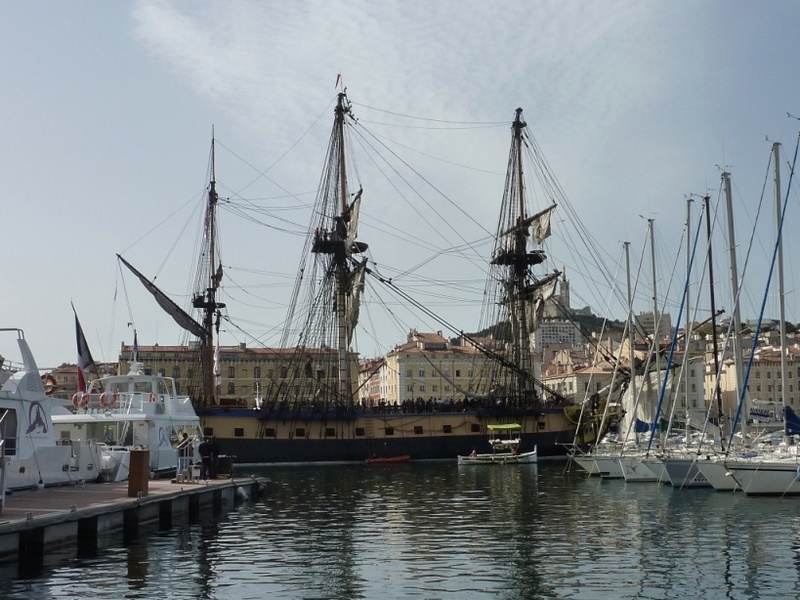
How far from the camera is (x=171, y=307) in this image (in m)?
71.5

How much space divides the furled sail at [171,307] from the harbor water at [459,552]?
3424 centimetres

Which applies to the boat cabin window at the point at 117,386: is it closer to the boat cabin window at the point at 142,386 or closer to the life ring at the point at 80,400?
the boat cabin window at the point at 142,386

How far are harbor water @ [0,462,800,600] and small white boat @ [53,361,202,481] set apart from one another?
5.65m

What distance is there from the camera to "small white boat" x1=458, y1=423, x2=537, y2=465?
64688 mm

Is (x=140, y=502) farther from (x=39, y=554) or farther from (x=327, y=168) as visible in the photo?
(x=327, y=168)

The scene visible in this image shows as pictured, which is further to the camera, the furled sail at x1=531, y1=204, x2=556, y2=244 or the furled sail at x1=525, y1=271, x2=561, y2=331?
the furled sail at x1=531, y1=204, x2=556, y2=244

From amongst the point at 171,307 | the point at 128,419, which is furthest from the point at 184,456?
the point at 171,307

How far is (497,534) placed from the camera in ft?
88.3

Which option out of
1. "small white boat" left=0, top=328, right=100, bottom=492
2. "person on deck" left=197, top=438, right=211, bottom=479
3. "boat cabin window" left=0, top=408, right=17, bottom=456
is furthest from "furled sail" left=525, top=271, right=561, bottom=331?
"boat cabin window" left=0, top=408, right=17, bottom=456

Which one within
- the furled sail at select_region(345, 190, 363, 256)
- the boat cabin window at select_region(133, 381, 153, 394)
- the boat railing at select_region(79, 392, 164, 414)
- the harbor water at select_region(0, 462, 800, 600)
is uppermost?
the furled sail at select_region(345, 190, 363, 256)

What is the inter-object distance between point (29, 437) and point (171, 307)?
137 ft

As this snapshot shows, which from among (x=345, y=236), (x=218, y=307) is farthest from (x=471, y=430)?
(x=218, y=307)

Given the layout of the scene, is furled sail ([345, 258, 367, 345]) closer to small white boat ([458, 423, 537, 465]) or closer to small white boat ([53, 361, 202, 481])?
small white boat ([458, 423, 537, 465])

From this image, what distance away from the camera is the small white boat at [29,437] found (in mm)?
29094
